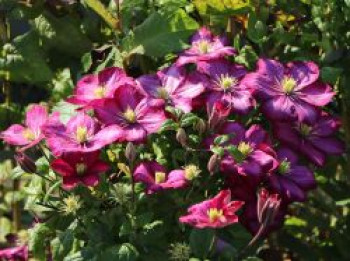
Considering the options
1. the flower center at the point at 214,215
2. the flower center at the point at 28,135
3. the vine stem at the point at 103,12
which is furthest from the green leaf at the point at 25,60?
the flower center at the point at 214,215

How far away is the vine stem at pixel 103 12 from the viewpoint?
5.68 feet

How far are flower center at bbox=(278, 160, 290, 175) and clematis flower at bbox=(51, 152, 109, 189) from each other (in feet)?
1.15

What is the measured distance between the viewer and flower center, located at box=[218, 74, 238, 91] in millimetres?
1598

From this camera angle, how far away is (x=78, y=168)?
1.45 meters

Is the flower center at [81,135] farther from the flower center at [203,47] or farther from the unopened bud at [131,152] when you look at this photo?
the flower center at [203,47]

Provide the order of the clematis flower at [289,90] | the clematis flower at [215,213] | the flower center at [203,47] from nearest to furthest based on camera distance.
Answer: the clematis flower at [215,213]
the clematis flower at [289,90]
the flower center at [203,47]

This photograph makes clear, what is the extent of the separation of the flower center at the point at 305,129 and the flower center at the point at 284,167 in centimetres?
11

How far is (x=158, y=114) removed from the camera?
4.97 feet

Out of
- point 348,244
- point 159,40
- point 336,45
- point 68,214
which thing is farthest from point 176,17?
point 348,244

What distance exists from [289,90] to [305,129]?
0.31ft

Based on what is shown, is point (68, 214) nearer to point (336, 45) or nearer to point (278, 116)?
point (278, 116)

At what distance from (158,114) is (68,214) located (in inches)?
10.3

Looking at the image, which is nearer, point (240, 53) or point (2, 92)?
point (240, 53)

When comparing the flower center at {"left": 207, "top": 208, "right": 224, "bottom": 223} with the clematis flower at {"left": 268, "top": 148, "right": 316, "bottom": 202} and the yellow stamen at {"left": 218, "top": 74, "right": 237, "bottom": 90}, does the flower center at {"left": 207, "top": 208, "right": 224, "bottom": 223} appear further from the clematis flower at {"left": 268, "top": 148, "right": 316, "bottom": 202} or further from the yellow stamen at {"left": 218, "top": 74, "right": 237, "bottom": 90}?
the yellow stamen at {"left": 218, "top": 74, "right": 237, "bottom": 90}
